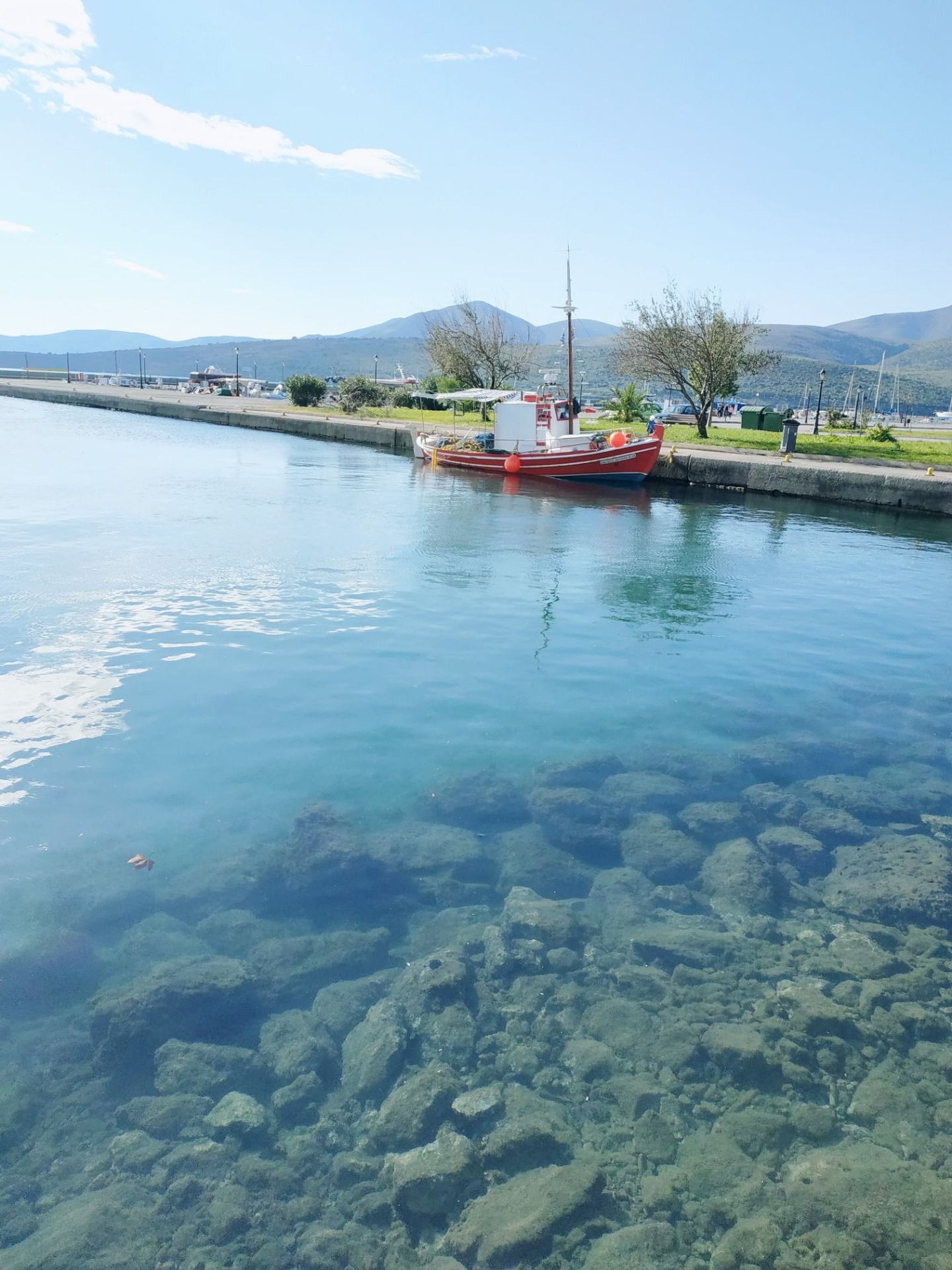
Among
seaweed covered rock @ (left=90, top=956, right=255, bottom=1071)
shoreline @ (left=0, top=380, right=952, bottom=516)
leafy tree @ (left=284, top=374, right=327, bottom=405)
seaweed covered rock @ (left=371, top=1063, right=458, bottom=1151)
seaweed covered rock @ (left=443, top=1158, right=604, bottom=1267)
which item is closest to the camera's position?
seaweed covered rock @ (left=443, top=1158, right=604, bottom=1267)

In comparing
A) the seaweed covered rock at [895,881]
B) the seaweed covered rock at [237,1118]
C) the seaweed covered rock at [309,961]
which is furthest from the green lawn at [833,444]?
the seaweed covered rock at [237,1118]

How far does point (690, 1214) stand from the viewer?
4.03 m

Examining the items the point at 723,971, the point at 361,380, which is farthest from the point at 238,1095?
the point at 361,380

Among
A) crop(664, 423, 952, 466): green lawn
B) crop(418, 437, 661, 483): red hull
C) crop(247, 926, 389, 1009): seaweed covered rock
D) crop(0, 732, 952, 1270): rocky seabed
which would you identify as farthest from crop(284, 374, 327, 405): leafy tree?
crop(247, 926, 389, 1009): seaweed covered rock

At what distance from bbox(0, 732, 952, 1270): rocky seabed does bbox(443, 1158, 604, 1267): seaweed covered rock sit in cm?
1

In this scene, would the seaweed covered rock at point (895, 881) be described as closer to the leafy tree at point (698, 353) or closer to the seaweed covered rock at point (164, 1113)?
the seaweed covered rock at point (164, 1113)

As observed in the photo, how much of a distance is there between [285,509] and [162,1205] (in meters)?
20.8

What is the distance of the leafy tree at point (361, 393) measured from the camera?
191ft

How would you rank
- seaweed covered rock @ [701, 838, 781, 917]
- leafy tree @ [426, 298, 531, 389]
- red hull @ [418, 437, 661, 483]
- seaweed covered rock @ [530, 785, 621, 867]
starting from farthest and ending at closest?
leafy tree @ [426, 298, 531, 389] → red hull @ [418, 437, 661, 483] → seaweed covered rock @ [530, 785, 621, 867] → seaweed covered rock @ [701, 838, 781, 917]

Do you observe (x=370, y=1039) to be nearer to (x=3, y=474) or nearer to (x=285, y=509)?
(x=285, y=509)

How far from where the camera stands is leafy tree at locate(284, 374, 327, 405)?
6250cm

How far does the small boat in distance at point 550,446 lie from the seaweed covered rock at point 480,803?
25.5m

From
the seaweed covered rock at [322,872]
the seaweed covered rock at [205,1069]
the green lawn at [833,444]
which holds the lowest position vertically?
the seaweed covered rock at [205,1069]

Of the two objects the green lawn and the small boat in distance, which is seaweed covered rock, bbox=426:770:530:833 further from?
the green lawn
